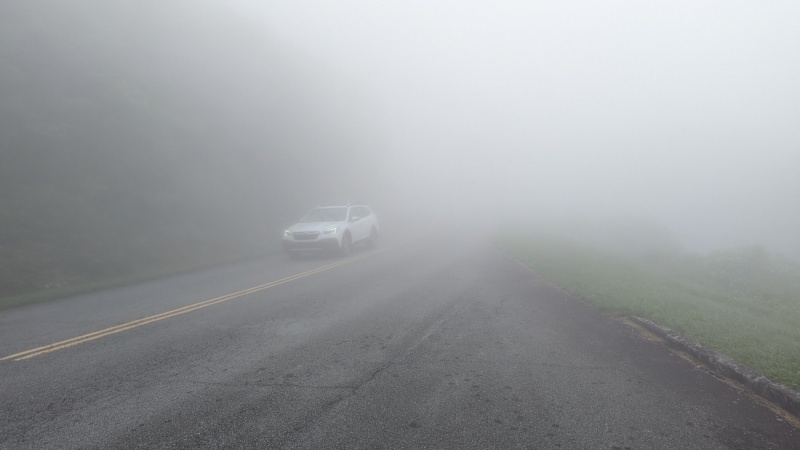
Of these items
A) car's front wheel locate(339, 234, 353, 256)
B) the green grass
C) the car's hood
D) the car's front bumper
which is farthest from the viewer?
car's front wheel locate(339, 234, 353, 256)

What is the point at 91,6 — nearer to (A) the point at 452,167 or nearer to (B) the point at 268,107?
(B) the point at 268,107

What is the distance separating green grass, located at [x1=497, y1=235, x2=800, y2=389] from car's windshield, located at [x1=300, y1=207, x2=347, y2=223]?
6.18 m

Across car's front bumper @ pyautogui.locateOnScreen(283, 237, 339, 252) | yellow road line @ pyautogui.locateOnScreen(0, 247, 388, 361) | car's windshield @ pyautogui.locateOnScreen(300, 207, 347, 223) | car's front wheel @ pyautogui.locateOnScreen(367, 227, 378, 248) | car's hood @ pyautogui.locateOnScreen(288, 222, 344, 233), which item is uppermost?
car's windshield @ pyautogui.locateOnScreen(300, 207, 347, 223)

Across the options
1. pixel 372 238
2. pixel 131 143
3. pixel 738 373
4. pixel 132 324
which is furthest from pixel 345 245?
pixel 738 373

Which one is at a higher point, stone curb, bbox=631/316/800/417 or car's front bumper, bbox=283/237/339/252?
stone curb, bbox=631/316/800/417

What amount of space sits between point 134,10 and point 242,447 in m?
25.0

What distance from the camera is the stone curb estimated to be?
4238mm

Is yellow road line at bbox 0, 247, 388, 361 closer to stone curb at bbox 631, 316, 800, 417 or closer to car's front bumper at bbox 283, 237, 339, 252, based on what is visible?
car's front bumper at bbox 283, 237, 339, 252

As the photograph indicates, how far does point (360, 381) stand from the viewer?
4.82m

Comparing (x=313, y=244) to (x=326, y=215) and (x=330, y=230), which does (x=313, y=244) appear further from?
(x=326, y=215)

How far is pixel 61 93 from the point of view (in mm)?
16094

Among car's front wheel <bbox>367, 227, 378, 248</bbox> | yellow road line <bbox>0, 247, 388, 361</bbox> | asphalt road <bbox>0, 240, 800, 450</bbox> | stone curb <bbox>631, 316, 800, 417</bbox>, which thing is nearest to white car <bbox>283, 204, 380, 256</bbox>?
car's front wheel <bbox>367, 227, 378, 248</bbox>

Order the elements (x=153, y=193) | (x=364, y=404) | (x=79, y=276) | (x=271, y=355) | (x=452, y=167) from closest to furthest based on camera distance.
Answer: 1. (x=364, y=404)
2. (x=271, y=355)
3. (x=79, y=276)
4. (x=153, y=193)
5. (x=452, y=167)

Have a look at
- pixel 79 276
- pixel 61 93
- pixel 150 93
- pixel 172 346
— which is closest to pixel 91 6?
pixel 150 93
